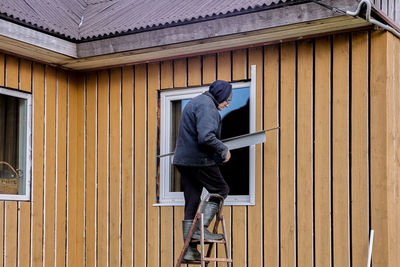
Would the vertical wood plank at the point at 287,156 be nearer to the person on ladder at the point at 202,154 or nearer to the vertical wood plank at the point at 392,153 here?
the person on ladder at the point at 202,154

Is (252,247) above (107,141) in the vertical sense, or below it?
below

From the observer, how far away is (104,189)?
7332mm

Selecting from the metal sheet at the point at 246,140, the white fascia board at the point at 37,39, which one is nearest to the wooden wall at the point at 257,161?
the metal sheet at the point at 246,140

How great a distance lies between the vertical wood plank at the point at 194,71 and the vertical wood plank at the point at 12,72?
182cm

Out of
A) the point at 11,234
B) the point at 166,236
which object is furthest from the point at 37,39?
the point at 166,236

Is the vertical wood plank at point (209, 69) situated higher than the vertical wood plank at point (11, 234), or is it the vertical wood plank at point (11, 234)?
the vertical wood plank at point (209, 69)

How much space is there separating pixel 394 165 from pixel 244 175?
1459 millimetres

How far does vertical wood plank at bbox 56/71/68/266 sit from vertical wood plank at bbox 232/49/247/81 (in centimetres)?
210

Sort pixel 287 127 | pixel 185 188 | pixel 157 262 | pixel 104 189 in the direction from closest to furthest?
pixel 185 188 < pixel 287 127 < pixel 157 262 < pixel 104 189

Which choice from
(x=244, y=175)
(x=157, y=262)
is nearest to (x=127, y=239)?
(x=157, y=262)

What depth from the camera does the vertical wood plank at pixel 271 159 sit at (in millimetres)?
6172

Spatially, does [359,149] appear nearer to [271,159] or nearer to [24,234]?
[271,159]

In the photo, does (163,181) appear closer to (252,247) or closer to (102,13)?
(252,247)

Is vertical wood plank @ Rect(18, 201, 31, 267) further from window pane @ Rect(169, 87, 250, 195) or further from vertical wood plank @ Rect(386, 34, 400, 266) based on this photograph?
vertical wood plank @ Rect(386, 34, 400, 266)
